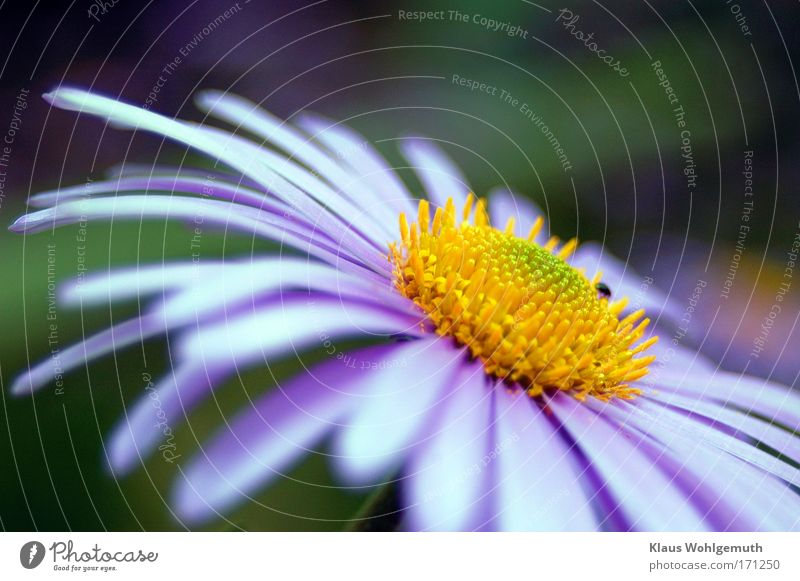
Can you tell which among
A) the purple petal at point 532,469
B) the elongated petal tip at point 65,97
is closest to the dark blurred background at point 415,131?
the elongated petal tip at point 65,97

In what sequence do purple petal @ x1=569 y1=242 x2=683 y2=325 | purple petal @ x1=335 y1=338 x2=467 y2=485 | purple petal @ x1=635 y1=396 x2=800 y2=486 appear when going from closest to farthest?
purple petal @ x1=335 y1=338 x2=467 y2=485 → purple petal @ x1=635 y1=396 x2=800 y2=486 → purple petal @ x1=569 y1=242 x2=683 y2=325

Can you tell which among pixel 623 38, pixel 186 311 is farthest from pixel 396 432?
pixel 623 38

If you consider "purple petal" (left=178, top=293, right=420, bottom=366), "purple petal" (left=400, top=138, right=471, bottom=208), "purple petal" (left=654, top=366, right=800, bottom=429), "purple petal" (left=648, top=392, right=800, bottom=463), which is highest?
"purple petal" (left=400, top=138, right=471, bottom=208)

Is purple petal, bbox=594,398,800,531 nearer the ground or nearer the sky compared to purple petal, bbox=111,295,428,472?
nearer the ground

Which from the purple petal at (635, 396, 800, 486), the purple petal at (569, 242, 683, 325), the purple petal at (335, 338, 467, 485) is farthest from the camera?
the purple petal at (569, 242, 683, 325)

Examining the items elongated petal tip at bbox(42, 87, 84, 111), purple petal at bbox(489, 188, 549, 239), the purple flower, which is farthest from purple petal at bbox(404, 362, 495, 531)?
elongated petal tip at bbox(42, 87, 84, 111)

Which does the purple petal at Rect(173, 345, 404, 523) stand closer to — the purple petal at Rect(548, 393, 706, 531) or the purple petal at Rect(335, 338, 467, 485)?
the purple petal at Rect(335, 338, 467, 485)
